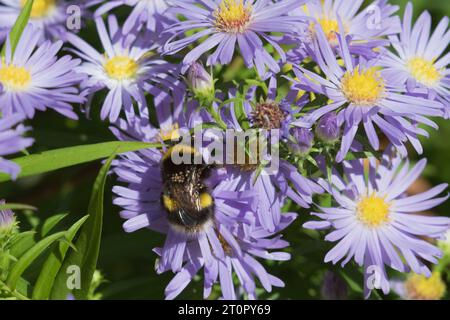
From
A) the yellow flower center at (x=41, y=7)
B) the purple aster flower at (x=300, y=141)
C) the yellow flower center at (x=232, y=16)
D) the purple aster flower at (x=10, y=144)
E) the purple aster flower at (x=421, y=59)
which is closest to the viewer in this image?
the purple aster flower at (x=10, y=144)

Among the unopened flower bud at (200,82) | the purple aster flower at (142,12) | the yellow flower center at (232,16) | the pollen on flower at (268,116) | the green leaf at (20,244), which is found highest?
the purple aster flower at (142,12)

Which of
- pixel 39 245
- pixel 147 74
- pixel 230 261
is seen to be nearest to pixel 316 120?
pixel 230 261

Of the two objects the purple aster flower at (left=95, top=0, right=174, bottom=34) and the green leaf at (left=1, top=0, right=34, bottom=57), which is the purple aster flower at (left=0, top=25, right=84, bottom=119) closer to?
the green leaf at (left=1, top=0, right=34, bottom=57)

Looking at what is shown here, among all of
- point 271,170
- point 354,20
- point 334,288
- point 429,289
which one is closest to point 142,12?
point 354,20

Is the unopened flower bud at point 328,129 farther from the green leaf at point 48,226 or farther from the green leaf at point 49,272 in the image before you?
the green leaf at point 48,226

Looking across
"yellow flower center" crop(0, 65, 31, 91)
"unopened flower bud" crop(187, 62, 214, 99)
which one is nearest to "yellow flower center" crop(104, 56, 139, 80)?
"yellow flower center" crop(0, 65, 31, 91)

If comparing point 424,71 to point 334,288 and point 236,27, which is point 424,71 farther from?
point 334,288

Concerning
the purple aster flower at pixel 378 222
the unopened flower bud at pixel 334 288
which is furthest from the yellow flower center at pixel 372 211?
the unopened flower bud at pixel 334 288
